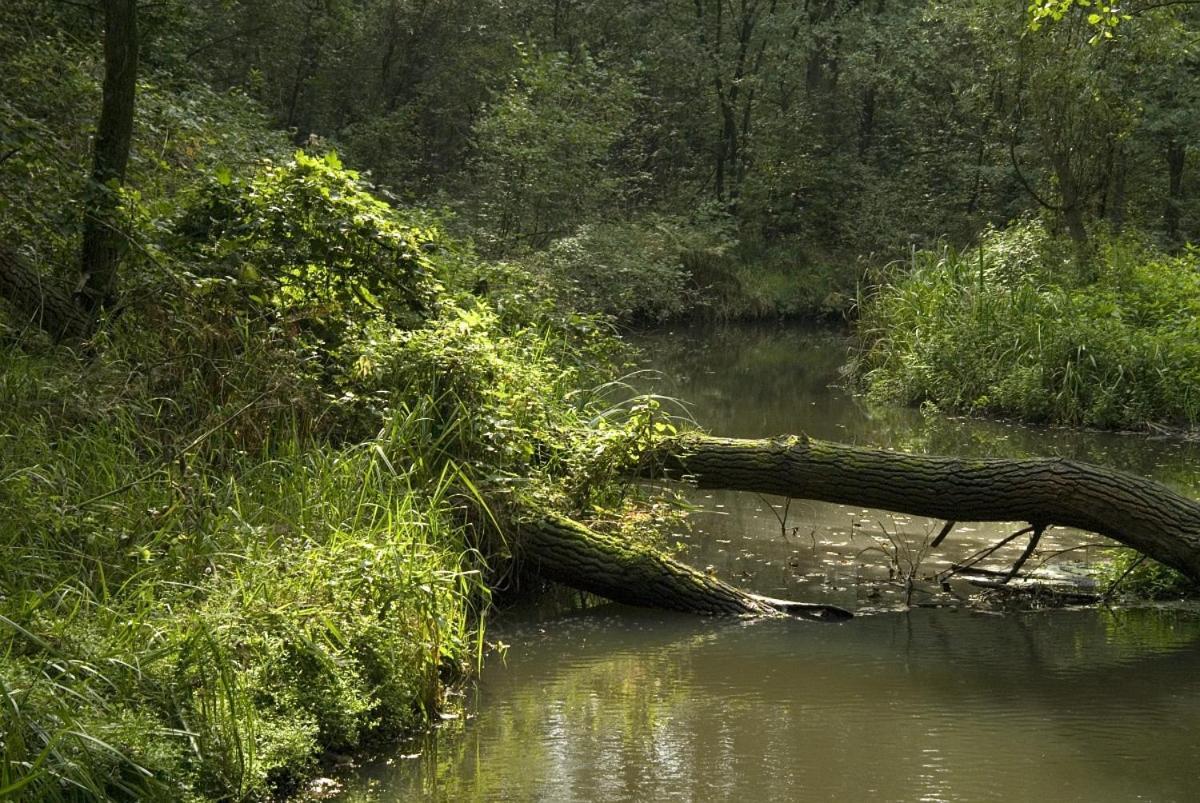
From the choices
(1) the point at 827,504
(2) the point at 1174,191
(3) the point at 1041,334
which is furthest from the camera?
(2) the point at 1174,191

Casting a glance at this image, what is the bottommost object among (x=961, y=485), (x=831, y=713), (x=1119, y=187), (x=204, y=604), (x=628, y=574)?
(x=831, y=713)

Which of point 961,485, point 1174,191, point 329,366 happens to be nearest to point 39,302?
point 329,366

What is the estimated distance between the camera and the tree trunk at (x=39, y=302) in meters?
8.00

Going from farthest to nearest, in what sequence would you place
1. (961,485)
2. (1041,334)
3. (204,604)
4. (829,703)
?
(1041,334)
(961,485)
(829,703)
(204,604)

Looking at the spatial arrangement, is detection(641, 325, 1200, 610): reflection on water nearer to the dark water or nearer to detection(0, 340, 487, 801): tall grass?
the dark water

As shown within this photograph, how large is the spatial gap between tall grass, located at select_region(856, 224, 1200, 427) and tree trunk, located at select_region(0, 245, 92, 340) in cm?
1018

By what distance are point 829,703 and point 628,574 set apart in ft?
5.74

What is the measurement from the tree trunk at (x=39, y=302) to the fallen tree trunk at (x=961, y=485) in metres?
3.62

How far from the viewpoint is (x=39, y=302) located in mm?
8039

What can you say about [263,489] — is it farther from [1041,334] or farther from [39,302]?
[1041,334]

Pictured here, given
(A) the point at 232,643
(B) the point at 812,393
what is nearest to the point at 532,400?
(A) the point at 232,643

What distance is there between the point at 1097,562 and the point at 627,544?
344 cm

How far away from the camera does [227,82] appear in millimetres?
28266

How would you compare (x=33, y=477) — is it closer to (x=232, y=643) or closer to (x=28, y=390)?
(x=28, y=390)
